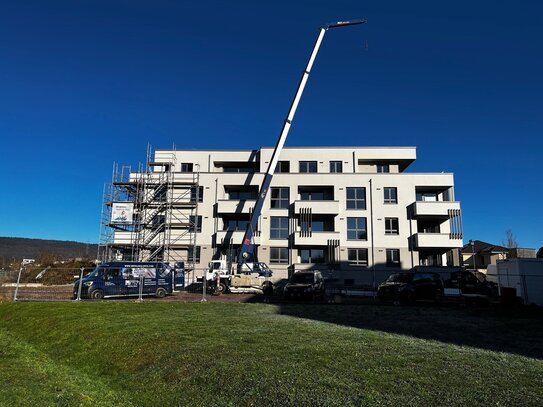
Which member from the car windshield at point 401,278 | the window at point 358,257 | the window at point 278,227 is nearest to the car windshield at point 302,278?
the car windshield at point 401,278

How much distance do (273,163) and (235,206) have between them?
5.81m

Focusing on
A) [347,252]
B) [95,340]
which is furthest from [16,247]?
[95,340]

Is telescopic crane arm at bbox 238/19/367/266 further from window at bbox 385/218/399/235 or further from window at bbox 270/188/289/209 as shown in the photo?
window at bbox 385/218/399/235

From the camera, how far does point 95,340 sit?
1141 cm

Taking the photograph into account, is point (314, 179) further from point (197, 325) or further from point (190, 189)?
point (197, 325)

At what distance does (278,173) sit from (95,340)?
29.5 metres

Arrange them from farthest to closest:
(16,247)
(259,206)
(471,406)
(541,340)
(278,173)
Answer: (16,247) → (278,173) → (259,206) → (541,340) → (471,406)

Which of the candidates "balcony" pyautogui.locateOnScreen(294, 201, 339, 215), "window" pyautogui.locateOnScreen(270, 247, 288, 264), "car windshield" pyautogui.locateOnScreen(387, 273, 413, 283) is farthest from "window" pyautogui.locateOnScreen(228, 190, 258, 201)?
"car windshield" pyautogui.locateOnScreen(387, 273, 413, 283)

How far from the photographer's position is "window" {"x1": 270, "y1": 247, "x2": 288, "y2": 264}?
37031mm

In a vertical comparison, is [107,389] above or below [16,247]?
below

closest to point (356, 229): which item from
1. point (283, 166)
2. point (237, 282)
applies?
point (283, 166)

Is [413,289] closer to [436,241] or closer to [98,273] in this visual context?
[436,241]

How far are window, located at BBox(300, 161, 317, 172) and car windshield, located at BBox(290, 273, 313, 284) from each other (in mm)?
18119

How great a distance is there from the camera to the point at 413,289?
2247cm
